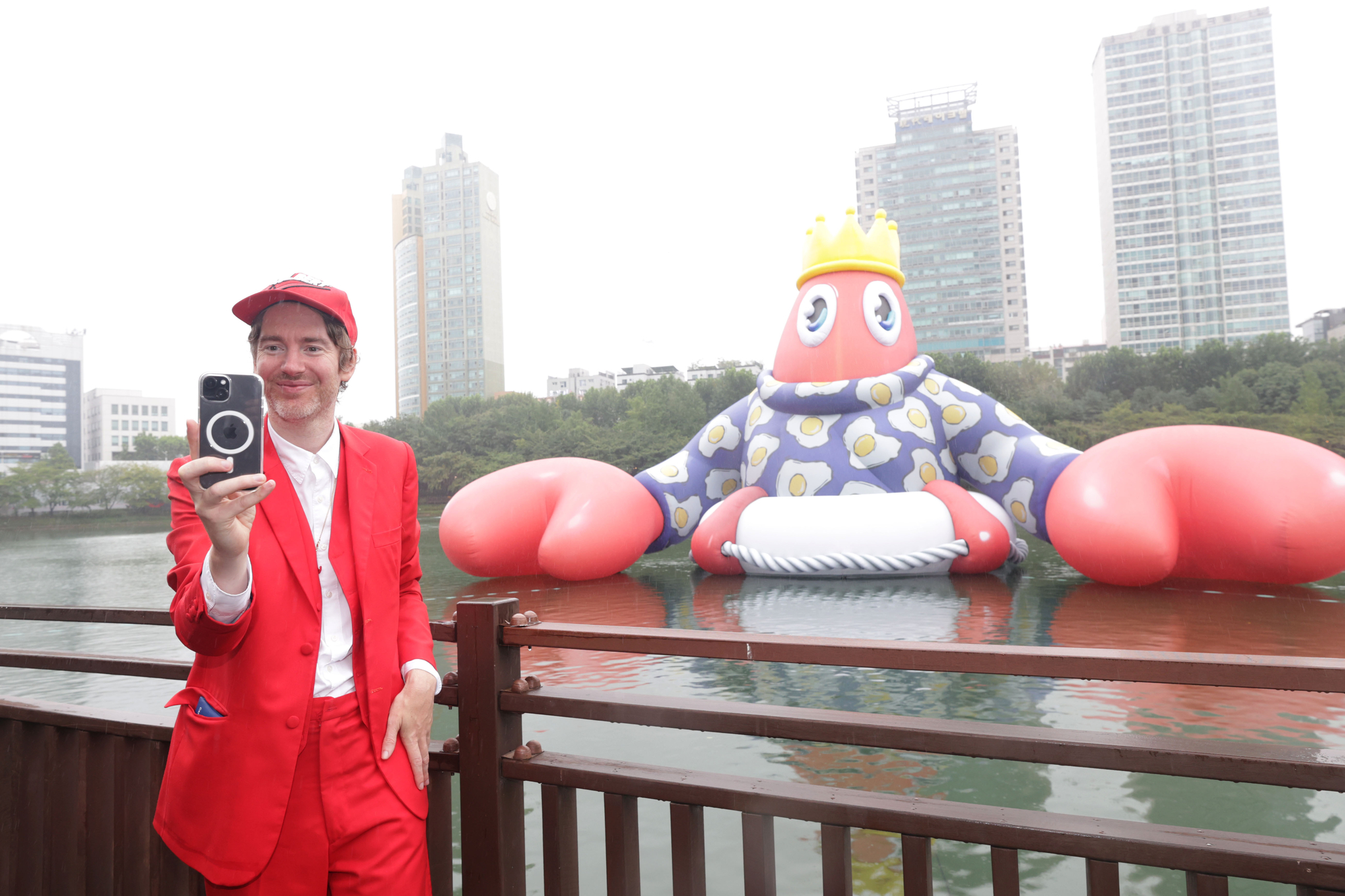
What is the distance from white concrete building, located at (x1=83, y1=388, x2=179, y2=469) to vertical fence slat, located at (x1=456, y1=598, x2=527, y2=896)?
60335 mm

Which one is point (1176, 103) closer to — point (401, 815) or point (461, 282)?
point (461, 282)

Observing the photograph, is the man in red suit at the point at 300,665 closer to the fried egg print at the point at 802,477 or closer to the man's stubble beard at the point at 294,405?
the man's stubble beard at the point at 294,405

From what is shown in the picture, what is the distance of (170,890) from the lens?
62.8 inches

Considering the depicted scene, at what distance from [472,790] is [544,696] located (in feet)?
0.78

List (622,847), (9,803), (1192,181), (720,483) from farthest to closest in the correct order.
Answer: (1192,181)
(720,483)
(9,803)
(622,847)

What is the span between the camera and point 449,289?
45.7 m

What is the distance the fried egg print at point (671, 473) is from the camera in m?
7.92

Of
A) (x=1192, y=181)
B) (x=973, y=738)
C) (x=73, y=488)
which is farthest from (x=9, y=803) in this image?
(x=1192, y=181)

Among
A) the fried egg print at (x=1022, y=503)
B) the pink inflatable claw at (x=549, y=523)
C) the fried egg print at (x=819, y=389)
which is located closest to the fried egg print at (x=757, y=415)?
the fried egg print at (x=819, y=389)

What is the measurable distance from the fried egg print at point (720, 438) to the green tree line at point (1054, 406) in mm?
14152

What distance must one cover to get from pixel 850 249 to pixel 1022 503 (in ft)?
9.46

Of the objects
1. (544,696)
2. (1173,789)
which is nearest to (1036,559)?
(1173,789)

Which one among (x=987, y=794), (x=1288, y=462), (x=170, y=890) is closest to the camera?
(x=170, y=890)

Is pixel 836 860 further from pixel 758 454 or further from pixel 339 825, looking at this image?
pixel 758 454
